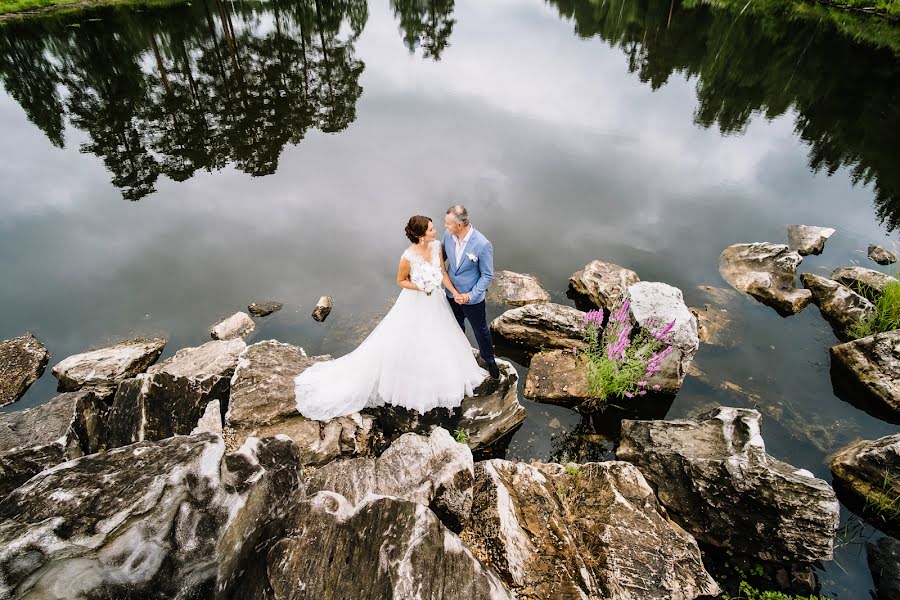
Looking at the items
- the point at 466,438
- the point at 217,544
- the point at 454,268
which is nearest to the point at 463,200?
the point at 454,268

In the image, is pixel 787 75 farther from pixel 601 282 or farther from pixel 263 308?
pixel 263 308

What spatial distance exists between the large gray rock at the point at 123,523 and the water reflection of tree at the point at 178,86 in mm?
16906

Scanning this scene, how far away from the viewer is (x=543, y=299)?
1216 centimetres

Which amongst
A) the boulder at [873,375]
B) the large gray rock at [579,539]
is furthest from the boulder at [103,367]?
the boulder at [873,375]

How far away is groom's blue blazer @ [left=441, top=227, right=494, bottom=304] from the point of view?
278 inches

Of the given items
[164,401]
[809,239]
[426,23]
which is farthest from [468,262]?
[426,23]

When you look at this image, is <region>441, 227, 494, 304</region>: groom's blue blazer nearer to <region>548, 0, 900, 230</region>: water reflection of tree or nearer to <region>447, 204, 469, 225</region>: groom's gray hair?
<region>447, 204, 469, 225</region>: groom's gray hair

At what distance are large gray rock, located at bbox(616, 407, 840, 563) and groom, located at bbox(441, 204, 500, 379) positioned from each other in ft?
12.4

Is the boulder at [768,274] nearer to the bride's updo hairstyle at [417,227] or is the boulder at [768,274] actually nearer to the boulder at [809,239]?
the boulder at [809,239]

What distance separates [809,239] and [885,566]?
1172 centimetres

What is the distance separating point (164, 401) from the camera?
24.1 ft

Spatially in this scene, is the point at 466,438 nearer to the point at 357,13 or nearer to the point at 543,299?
the point at 543,299

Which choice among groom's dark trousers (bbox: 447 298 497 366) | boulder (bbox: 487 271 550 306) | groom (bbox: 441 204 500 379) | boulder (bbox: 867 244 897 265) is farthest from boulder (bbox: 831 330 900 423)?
groom (bbox: 441 204 500 379)

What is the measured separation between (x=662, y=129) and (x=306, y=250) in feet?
65.7
